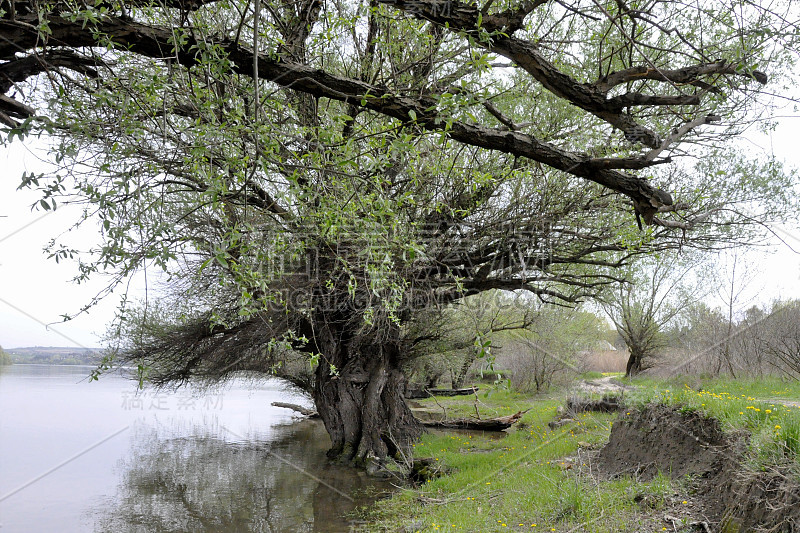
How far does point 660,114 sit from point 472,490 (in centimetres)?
Answer: 673

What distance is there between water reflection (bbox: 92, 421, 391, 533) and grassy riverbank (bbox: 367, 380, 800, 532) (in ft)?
4.03

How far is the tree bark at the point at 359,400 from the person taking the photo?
11.9 metres

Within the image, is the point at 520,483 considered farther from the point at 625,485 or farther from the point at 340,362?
the point at 340,362

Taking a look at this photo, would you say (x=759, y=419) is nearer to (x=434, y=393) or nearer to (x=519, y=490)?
(x=519, y=490)

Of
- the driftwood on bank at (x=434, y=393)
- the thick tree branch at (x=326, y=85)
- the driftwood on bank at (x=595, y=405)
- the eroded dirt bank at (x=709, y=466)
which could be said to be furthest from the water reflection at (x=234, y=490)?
the driftwood on bank at (x=434, y=393)

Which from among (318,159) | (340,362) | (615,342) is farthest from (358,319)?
(615,342)

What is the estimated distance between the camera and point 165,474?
1147 centimetres

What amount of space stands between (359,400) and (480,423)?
5.53 meters

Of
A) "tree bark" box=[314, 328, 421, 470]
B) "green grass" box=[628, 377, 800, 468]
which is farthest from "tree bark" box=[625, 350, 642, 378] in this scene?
"green grass" box=[628, 377, 800, 468]

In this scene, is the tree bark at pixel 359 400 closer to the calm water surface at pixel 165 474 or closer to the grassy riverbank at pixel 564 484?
the calm water surface at pixel 165 474

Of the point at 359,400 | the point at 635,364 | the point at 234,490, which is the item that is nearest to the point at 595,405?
the point at 359,400

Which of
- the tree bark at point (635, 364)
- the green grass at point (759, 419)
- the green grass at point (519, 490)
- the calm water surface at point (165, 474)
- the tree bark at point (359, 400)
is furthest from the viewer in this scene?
the tree bark at point (635, 364)

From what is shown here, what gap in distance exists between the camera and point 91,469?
11.8m

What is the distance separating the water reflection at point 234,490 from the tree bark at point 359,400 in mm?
797
